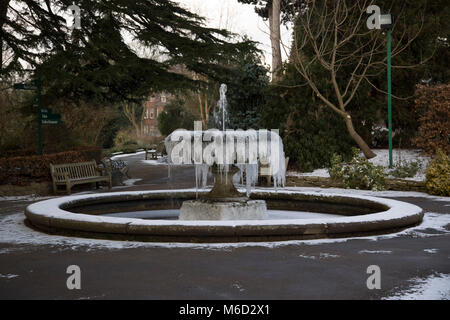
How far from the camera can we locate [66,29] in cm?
1944

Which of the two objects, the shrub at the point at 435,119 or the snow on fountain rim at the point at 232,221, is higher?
the shrub at the point at 435,119

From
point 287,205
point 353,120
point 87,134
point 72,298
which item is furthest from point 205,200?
point 87,134

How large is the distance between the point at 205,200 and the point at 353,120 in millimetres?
10944

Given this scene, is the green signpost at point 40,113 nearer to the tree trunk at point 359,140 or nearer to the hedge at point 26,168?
the hedge at point 26,168

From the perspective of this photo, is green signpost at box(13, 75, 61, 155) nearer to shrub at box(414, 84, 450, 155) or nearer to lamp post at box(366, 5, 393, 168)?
lamp post at box(366, 5, 393, 168)

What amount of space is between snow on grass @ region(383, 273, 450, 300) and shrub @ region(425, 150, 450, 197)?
7.99 meters

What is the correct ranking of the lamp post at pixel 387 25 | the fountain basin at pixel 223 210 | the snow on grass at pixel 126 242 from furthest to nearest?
1. the lamp post at pixel 387 25
2. the fountain basin at pixel 223 210
3. the snow on grass at pixel 126 242

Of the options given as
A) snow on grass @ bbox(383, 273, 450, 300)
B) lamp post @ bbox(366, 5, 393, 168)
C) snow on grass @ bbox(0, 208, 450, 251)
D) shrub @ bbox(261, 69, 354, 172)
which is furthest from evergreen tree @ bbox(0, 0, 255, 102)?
snow on grass @ bbox(383, 273, 450, 300)

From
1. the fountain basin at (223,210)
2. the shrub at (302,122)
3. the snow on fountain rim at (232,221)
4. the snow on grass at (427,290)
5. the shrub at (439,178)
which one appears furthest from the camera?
the shrub at (302,122)

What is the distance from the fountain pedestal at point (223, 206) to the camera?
898cm

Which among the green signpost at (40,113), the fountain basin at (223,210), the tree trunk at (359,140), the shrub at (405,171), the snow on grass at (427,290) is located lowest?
the snow on grass at (427,290)

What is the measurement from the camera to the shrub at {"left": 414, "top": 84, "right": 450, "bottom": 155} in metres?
14.8

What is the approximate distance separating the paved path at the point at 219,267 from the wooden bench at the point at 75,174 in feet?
23.5

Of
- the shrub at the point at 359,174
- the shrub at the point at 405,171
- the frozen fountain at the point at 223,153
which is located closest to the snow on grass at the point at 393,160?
the shrub at the point at 405,171
